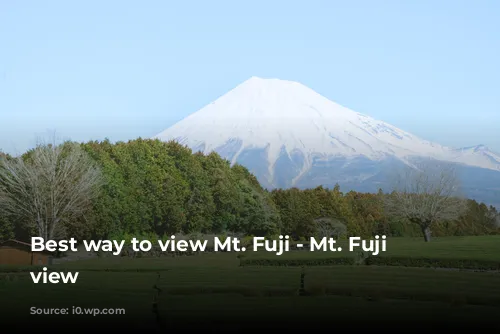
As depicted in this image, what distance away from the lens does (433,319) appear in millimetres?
29250


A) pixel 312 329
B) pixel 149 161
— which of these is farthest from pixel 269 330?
pixel 149 161

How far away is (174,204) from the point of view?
96438 millimetres

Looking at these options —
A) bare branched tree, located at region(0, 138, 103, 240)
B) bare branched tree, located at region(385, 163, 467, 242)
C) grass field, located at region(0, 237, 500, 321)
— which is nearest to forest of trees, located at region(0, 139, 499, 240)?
bare branched tree, located at region(0, 138, 103, 240)

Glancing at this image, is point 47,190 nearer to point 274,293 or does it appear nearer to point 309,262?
point 309,262

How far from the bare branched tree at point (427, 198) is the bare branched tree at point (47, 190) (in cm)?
3908

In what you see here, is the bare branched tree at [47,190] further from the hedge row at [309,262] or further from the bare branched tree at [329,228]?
the bare branched tree at [329,228]

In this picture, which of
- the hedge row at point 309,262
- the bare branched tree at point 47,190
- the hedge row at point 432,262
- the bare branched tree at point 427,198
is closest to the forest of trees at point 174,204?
the bare branched tree at point 47,190

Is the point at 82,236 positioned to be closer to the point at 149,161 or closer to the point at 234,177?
the point at 149,161

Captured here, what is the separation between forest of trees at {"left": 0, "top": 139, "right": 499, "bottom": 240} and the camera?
82.3 metres

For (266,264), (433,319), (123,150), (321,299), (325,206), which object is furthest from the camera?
(325,206)

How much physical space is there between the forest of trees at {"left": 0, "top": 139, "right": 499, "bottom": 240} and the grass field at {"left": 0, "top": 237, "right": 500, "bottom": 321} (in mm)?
30546

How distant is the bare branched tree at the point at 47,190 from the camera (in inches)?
3167

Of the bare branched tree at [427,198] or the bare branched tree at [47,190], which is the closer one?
the bare branched tree at [47,190]

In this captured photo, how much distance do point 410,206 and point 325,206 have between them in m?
29.8
